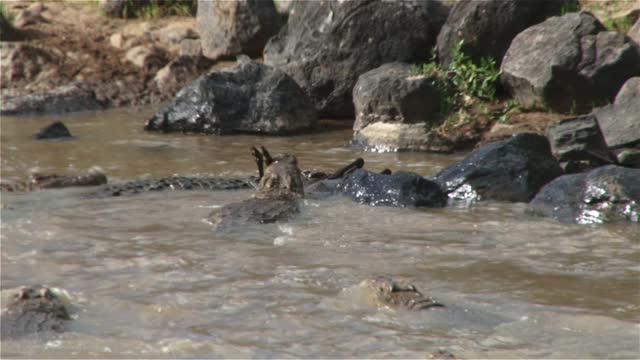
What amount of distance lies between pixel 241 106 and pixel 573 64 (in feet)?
11.1

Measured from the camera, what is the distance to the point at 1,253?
625 centimetres

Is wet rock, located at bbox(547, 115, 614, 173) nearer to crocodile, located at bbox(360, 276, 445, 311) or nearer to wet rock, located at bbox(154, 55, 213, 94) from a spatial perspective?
crocodile, located at bbox(360, 276, 445, 311)

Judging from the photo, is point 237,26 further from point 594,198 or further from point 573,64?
point 594,198

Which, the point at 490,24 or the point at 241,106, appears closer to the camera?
the point at 490,24

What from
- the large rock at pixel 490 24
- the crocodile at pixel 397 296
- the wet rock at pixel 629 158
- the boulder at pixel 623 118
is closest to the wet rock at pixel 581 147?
the wet rock at pixel 629 158

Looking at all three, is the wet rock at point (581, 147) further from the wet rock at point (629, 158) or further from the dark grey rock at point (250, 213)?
the dark grey rock at point (250, 213)

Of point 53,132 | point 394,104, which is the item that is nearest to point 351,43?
point 394,104

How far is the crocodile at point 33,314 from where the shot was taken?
15.3 feet

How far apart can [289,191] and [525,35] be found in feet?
13.2

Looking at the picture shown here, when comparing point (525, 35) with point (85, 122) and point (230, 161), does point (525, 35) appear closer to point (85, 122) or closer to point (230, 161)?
point (230, 161)

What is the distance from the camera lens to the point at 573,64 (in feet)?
33.5

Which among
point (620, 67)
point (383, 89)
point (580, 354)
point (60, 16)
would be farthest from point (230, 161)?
point (60, 16)

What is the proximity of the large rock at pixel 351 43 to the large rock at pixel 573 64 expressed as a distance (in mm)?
1623

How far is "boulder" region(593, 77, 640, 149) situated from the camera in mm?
9047
